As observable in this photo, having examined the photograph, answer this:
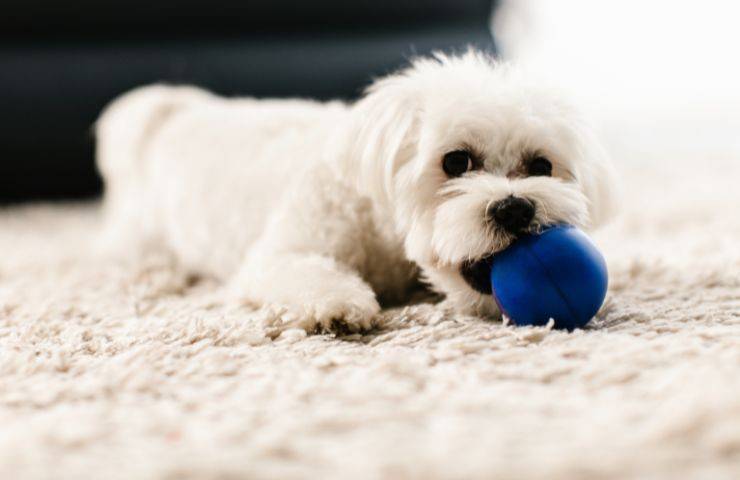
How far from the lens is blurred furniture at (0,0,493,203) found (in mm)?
3111

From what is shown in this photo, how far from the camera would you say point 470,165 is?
1.30 meters

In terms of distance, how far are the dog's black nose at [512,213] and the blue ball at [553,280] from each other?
0.03m

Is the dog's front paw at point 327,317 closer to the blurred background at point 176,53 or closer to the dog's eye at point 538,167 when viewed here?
the dog's eye at point 538,167

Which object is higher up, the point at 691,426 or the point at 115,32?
the point at 115,32

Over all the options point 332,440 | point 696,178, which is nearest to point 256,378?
point 332,440

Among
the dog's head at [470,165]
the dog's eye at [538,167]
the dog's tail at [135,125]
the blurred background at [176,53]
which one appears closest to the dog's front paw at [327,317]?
the dog's head at [470,165]

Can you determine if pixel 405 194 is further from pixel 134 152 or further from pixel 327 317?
pixel 134 152

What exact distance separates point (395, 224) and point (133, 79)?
211cm

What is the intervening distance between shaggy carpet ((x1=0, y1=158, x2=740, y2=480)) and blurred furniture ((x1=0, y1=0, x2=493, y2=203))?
1.84 m

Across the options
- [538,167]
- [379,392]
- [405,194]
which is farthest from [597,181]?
[379,392]

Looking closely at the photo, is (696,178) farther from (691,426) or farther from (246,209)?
(691,426)

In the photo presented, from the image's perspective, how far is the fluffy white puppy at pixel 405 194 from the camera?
1.20 meters

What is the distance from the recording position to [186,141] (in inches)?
79.7

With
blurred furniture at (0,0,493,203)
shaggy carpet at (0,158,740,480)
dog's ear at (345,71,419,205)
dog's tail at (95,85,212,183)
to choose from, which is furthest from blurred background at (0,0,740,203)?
shaggy carpet at (0,158,740,480)
